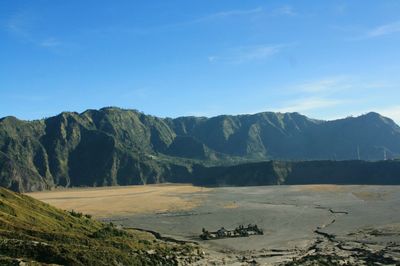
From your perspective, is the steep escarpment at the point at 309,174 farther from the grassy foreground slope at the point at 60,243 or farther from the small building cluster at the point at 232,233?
the grassy foreground slope at the point at 60,243

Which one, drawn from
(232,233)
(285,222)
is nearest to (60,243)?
(232,233)

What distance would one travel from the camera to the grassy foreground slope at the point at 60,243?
35.7m

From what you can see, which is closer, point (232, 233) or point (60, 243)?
point (60, 243)

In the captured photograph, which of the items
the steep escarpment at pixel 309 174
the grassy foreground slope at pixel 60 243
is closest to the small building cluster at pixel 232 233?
Result: the grassy foreground slope at pixel 60 243

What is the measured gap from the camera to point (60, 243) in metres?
40.1

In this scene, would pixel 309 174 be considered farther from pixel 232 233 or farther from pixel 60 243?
pixel 60 243

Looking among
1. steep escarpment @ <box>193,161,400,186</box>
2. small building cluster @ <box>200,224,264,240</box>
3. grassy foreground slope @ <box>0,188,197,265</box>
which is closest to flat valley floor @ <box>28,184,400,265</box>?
small building cluster @ <box>200,224,264,240</box>

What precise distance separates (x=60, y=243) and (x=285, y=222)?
39.2 meters

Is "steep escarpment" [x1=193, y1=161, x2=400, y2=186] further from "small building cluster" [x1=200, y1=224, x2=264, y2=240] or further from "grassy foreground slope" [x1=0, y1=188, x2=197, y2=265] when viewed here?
"grassy foreground slope" [x1=0, y1=188, x2=197, y2=265]

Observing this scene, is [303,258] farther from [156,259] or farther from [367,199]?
[367,199]

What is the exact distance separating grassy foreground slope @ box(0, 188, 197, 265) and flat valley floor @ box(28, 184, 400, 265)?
18.0ft

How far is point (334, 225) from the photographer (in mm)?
68062

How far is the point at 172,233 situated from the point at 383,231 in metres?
24.8

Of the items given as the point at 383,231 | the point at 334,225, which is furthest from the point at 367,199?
the point at 383,231
